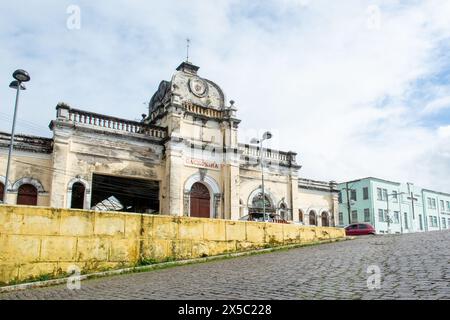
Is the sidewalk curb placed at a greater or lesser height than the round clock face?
lesser

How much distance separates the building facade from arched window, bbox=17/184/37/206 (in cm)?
3333

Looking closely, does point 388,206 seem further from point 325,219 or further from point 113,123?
point 113,123

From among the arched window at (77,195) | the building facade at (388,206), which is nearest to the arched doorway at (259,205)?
the arched window at (77,195)

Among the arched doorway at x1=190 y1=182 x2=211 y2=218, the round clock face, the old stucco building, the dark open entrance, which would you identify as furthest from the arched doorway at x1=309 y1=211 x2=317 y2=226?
the dark open entrance

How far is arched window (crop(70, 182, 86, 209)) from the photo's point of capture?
782 inches

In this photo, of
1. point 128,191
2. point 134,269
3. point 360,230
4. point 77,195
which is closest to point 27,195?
point 77,195

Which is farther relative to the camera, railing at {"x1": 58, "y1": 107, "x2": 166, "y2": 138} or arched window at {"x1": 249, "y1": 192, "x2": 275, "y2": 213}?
arched window at {"x1": 249, "y1": 192, "x2": 275, "y2": 213}

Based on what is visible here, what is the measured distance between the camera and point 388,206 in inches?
1925

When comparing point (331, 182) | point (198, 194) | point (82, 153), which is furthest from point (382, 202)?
point (82, 153)

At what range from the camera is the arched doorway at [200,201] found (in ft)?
75.7

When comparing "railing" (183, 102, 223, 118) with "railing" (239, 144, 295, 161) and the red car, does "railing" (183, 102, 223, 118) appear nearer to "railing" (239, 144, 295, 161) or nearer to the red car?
"railing" (239, 144, 295, 161)

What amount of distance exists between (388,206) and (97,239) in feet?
149

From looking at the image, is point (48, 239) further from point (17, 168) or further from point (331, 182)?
point (331, 182)

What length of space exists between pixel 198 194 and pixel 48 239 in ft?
48.2
